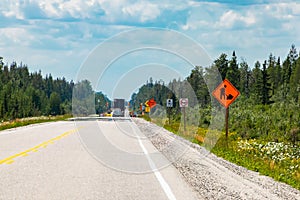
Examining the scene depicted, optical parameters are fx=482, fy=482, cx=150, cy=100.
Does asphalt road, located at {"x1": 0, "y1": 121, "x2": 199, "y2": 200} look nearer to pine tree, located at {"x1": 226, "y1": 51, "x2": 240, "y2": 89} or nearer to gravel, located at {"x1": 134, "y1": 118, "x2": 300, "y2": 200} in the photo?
gravel, located at {"x1": 134, "y1": 118, "x2": 300, "y2": 200}

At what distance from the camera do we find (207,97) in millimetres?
103250

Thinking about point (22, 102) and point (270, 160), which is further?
point (22, 102)

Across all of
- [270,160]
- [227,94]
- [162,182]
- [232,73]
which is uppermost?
[232,73]

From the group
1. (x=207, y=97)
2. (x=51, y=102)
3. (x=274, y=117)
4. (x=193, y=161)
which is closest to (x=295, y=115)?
(x=274, y=117)

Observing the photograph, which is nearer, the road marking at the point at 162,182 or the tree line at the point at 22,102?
the road marking at the point at 162,182

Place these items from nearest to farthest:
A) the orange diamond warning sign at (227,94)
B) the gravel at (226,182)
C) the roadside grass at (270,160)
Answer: the gravel at (226,182), the roadside grass at (270,160), the orange diamond warning sign at (227,94)

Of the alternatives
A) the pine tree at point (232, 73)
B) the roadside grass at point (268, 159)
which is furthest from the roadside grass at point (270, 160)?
the pine tree at point (232, 73)

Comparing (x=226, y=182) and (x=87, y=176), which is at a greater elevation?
(x=87, y=176)

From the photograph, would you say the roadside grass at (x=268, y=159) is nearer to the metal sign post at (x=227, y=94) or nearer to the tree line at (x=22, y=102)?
the metal sign post at (x=227, y=94)

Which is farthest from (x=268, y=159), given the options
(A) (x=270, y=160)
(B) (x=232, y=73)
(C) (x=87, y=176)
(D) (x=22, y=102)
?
(D) (x=22, y=102)

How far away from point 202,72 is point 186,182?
117825 mm

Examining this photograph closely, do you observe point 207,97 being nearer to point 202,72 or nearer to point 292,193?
point 202,72

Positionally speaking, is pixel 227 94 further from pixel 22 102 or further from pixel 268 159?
pixel 22 102

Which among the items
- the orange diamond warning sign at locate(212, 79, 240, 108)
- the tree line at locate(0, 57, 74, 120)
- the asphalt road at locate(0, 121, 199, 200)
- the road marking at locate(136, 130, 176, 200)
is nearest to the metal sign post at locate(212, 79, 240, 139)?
the orange diamond warning sign at locate(212, 79, 240, 108)
